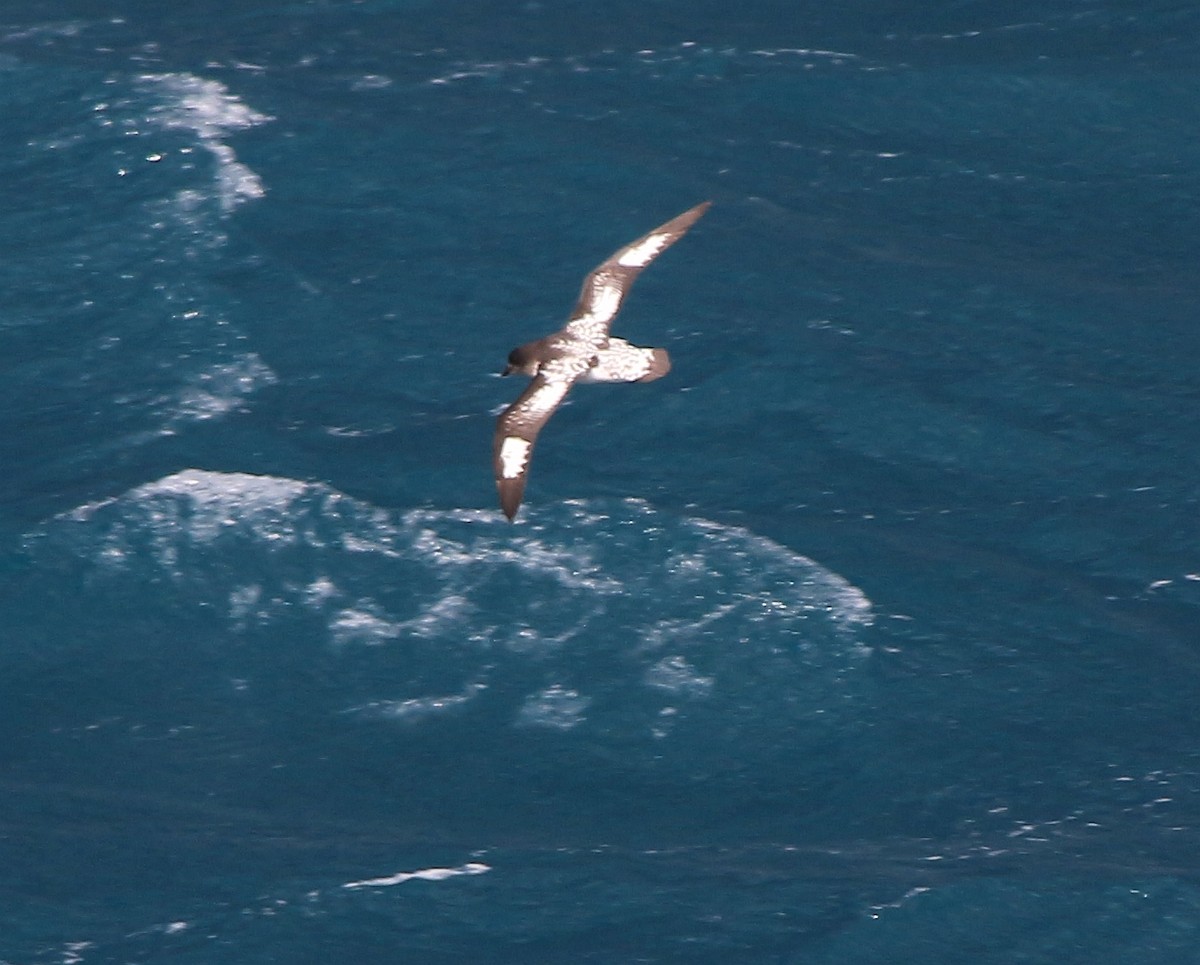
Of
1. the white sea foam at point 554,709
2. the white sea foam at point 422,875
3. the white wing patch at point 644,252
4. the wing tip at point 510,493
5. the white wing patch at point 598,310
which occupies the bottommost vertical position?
the white sea foam at point 422,875

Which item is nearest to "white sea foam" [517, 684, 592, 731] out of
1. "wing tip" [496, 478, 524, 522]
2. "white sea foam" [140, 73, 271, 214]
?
"wing tip" [496, 478, 524, 522]

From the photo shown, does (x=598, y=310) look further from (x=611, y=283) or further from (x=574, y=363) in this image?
(x=574, y=363)

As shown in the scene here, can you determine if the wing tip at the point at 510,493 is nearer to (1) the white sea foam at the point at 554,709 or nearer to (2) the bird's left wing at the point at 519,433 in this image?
(2) the bird's left wing at the point at 519,433

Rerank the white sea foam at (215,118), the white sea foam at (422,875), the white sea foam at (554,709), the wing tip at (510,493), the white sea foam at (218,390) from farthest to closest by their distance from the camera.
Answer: the white sea foam at (215,118) < the white sea foam at (218,390) < the white sea foam at (554,709) < the white sea foam at (422,875) < the wing tip at (510,493)

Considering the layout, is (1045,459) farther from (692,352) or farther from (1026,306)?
(692,352)

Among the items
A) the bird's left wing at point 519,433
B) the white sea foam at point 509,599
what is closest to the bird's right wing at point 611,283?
the bird's left wing at point 519,433

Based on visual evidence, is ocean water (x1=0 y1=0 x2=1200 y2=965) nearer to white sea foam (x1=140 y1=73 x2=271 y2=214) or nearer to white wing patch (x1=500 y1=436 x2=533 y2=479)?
white sea foam (x1=140 y1=73 x2=271 y2=214)
